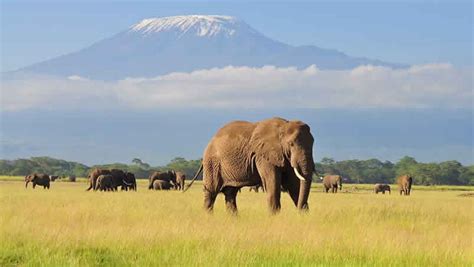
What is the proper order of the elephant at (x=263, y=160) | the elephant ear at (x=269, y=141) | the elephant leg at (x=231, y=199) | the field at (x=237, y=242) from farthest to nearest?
the elephant leg at (x=231, y=199), the elephant ear at (x=269, y=141), the elephant at (x=263, y=160), the field at (x=237, y=242)

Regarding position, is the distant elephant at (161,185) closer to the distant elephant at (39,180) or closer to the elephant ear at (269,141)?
the distant elephant at (39,180)

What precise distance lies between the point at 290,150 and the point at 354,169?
506 ft

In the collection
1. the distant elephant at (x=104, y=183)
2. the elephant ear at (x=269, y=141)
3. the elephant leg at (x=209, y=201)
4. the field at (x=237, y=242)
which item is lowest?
the field at (x=237, y=242)

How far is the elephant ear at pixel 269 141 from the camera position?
20.3 m

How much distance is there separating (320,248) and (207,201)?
9.52m

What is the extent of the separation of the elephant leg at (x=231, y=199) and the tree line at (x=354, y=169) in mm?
112071

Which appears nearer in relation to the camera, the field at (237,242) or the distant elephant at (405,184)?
the field at (237,242)

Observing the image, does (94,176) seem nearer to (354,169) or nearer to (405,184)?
(405,184)

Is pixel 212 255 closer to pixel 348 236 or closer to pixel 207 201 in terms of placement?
pixel 348 236

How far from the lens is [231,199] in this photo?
21656mm

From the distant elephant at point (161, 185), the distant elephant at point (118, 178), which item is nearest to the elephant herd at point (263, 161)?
the distant elephant at point (118, 178)

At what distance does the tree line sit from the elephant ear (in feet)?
371

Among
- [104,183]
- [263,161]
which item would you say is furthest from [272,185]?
[104,183]

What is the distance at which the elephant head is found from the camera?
768 inches
